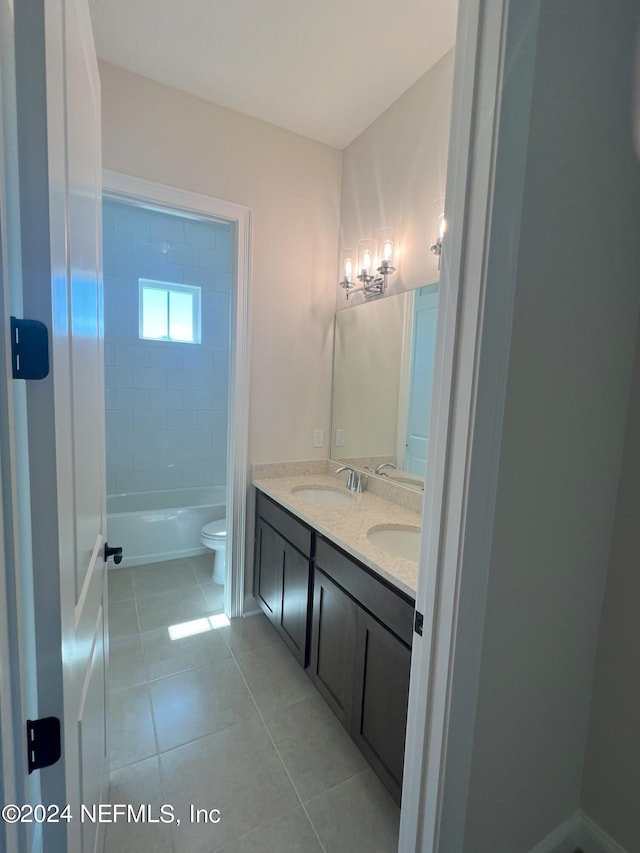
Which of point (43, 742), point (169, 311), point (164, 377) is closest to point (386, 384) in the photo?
point (43, 742)

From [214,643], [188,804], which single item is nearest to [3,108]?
[188,804]

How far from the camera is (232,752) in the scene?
4.91 ft

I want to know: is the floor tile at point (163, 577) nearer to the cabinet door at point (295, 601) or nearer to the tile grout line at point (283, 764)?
the tile grout line at point (283, 764)

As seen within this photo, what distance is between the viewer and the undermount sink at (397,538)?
1.69 meters

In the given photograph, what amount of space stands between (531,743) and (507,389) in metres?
0.98

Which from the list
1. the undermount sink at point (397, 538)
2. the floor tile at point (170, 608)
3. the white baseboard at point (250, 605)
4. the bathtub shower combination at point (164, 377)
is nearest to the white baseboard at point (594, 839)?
the undermount sink at point (397, 538)

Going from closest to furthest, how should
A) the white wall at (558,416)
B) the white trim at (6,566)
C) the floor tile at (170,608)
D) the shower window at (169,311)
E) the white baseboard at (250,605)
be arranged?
→ the white trim at (6,566) → the white wall at (558,416) → the floor tile at (170,608) → the white baseboard at (250,605) → the shower window at (169,311)

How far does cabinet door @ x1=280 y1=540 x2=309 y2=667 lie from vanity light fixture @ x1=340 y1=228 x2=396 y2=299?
5.01 feet

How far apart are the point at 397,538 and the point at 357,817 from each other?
965mm

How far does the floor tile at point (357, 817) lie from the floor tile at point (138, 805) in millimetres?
494

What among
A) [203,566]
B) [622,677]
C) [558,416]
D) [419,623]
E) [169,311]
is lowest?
[203,566]

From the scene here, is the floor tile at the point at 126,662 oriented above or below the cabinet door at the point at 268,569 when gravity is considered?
below

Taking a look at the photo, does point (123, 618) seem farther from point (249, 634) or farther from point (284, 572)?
point (284, 572)

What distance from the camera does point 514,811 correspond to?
1.01 metres
